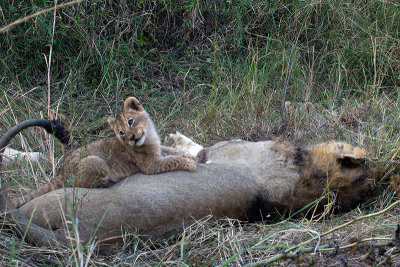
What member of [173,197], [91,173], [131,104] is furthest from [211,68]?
[173,197]

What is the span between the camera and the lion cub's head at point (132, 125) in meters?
3.90

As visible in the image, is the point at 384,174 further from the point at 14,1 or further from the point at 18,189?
the point at 14,1

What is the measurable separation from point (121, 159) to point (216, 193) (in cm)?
85

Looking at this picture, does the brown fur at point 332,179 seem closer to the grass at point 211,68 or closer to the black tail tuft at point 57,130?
the grass at point 211,68

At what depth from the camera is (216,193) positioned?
360 centimetres

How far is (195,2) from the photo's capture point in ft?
23.2

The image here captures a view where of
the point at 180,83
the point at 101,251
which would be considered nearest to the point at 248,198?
the point at 101,251

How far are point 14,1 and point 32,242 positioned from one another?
14.1 feet

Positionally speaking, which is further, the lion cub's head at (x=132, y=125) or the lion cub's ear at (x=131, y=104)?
the lion cub's ear at (x=131, y=104)

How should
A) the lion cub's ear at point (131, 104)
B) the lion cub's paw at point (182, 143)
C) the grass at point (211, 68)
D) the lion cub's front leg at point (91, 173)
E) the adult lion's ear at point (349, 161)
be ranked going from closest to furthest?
1. the lion cub's front leg at point (91, 173)
2. the adult lion's ear at point (349, 161)
3. the lion cub's ear at point (131, 104)
4. the lion cub's paw at point (182, 143)
5. the grass at point (211, 68)

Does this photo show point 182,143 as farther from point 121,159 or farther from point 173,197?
point 173,197

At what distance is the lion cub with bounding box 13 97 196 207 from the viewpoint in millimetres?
3689

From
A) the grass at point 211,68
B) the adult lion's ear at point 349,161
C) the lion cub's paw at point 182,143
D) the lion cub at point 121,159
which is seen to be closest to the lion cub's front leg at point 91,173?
the lion cub at point 121,159

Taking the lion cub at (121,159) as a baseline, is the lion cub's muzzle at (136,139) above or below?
above
